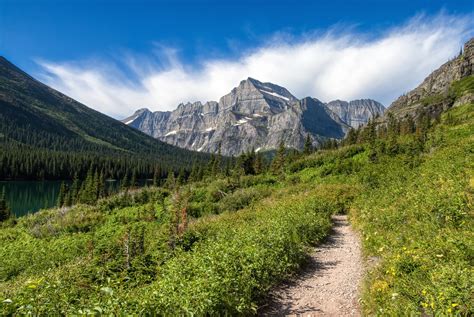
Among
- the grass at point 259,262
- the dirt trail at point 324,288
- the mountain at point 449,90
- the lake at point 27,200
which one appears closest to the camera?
the grass at point 259,262

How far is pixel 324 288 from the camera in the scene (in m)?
7.98

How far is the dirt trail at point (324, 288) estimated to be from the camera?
6789 mm

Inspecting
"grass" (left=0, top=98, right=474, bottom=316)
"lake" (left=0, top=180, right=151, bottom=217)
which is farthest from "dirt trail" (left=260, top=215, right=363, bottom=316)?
"lake" (left=0, top=180, right=151, bottom=217)

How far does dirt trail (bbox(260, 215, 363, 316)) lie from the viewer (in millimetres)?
6789

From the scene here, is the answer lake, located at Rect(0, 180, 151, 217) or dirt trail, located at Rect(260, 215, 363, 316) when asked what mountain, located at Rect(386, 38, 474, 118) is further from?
lake, located at Rect(0, 180, 151, 217)

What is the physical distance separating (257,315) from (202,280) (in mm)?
1719

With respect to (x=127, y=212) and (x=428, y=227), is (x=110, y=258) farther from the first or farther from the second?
(x=127, y=212)

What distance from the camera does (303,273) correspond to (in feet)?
30.1

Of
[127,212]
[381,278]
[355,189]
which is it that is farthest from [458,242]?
[127,212]

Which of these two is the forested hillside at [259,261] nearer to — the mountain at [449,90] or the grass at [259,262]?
the grass at [259,262]

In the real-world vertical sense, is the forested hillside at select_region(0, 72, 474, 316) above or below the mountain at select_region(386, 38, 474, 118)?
below

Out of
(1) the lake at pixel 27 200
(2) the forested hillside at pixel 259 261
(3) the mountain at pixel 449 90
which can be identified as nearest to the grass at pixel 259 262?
(2) the forested hillside at pixel 259 261

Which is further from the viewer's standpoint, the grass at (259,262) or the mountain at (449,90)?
the mountain at (449,90)

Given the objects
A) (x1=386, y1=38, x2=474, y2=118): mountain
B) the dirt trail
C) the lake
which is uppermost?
(x1=386, y1=38, x2=474, y2=118): mountain
